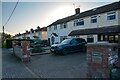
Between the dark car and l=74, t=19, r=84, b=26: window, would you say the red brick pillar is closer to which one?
the dark car

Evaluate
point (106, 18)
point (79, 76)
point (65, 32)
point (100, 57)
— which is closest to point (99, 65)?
point (100, 57)

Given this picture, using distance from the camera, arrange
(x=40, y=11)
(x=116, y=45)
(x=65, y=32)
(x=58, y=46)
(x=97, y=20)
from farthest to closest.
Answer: (x=65, y=32) < (x=97, y=20) < (x=40, y=11) < (x=58, y=46) < (x=116, y=45)

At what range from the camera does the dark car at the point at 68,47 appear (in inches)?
627

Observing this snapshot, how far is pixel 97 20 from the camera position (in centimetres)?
2114

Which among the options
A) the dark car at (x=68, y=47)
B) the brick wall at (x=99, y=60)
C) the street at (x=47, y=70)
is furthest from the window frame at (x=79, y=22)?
the brick wall at (x=99, y=60)

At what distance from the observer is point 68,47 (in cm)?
1636

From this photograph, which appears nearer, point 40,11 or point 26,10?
point 26,10

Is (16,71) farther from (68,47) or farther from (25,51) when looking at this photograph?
(68,47)

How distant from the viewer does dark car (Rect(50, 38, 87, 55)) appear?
52.2 ft

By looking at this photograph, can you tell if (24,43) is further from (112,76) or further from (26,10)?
(112,76)

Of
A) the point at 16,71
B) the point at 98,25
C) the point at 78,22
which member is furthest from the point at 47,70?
the point at 78,22

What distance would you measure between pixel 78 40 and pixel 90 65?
12.1 metres

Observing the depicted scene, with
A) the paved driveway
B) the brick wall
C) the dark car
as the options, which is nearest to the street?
the paved driveway

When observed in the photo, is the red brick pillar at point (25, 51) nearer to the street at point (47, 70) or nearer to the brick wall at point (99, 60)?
the street at point (47, 70)
